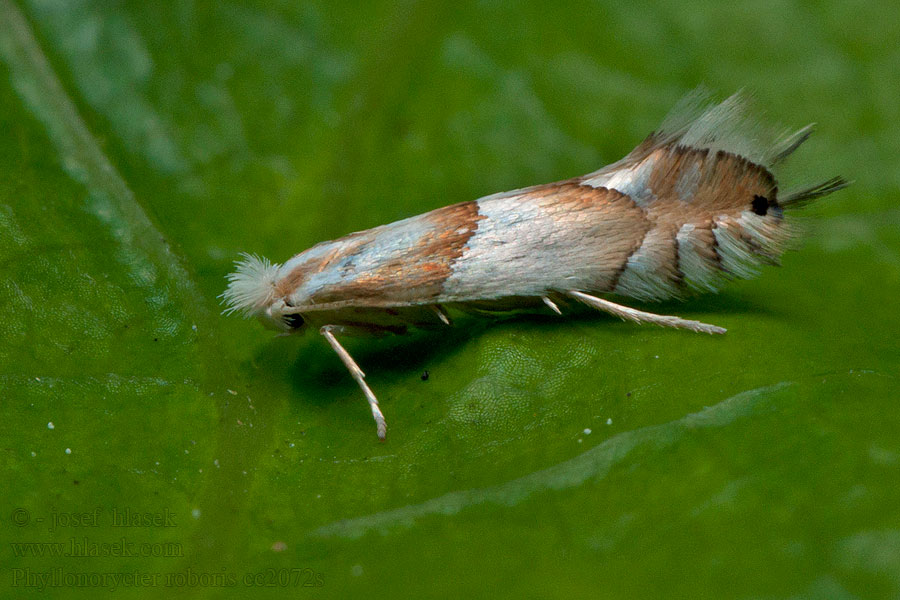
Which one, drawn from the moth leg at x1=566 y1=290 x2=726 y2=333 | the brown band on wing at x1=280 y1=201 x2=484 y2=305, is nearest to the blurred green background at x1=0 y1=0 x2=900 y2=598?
the moth leg at x1=566 y1=290 x2=726 y2=333

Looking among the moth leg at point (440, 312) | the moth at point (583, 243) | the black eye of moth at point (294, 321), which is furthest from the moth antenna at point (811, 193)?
the black eye of moth at point (294, 321)

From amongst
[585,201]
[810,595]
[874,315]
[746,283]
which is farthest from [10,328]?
[874,315]

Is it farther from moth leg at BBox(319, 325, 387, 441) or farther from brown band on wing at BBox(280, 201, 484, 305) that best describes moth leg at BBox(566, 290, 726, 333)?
moth leg at BBox(319, 325, 387, 441)

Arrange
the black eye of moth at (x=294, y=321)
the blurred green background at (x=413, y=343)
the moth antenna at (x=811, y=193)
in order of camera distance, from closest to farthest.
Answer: the blurred green background at (x=413, y=343) → the moth antenna at (x=811, y=193) → the black eye of moth at (x=294, y=321)

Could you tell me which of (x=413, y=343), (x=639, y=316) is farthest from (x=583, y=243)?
(x=413, y=343)

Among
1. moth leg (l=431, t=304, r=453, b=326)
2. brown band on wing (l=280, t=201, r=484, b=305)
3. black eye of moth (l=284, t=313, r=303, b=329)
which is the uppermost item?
brown band on wing (l=280, t=201, r=484, b=305)

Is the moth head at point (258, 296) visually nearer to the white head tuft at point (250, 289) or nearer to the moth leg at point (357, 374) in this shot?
the white head tuft at point (250, 289)
